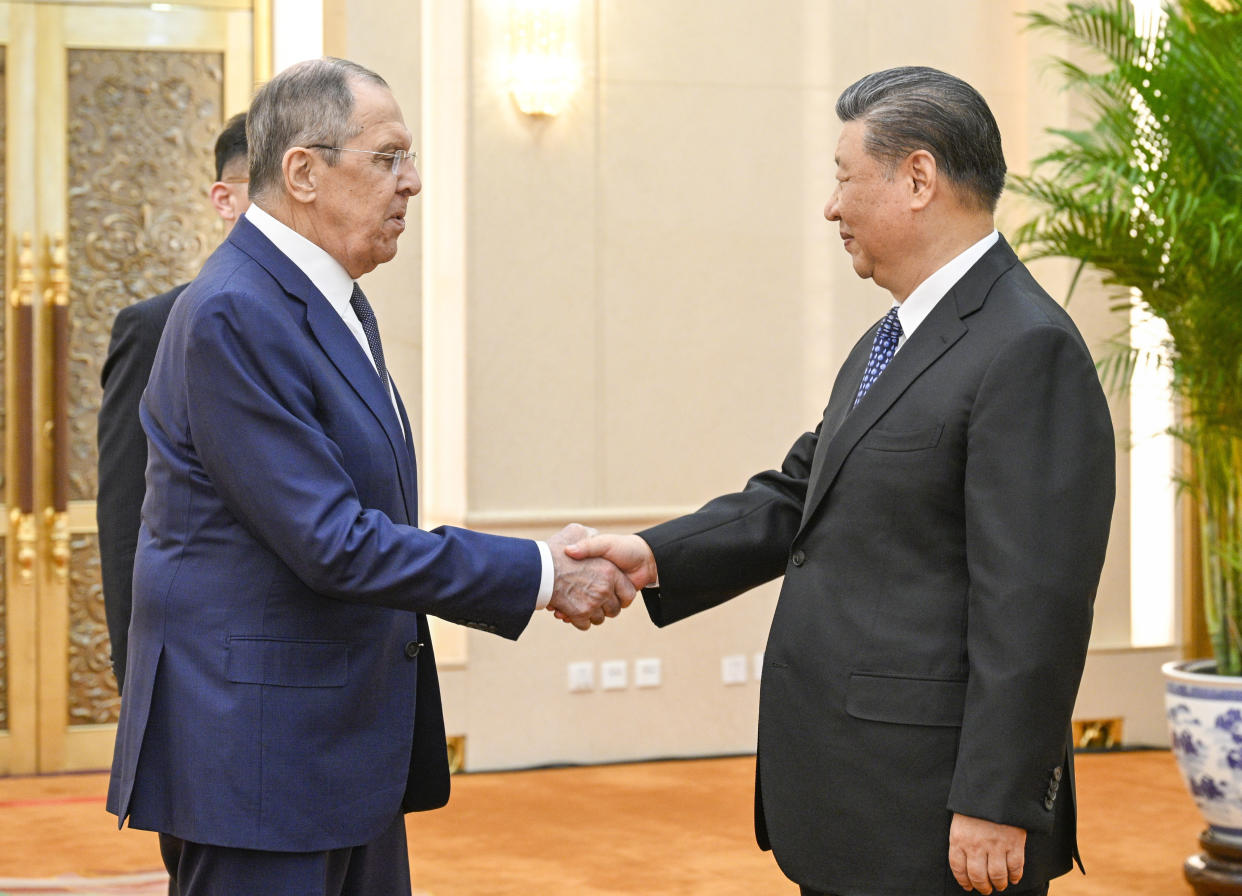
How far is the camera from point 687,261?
19.9ft

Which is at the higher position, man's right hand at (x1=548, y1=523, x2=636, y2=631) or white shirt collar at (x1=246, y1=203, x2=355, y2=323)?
white shirt collar at (x1=246, y1=203, x2=355, y2=323)

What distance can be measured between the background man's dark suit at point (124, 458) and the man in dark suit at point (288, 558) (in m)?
0.71

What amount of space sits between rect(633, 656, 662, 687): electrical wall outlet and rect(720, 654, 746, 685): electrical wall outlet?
28 centimetres

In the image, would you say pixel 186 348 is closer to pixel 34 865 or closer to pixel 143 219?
pixel 34 865

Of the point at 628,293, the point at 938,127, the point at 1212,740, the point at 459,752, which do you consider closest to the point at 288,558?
the point at 938,127

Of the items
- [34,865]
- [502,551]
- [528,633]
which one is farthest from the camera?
[528,633]

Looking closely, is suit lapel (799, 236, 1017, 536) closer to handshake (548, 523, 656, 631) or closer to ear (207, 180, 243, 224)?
handshake (548, 523, 656, 631)

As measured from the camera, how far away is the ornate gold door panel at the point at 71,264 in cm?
574

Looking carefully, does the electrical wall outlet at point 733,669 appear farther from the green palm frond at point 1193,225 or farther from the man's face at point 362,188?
the man's face at point 362,188

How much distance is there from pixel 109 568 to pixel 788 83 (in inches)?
165

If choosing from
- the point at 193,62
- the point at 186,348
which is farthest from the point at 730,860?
the point at 193,62

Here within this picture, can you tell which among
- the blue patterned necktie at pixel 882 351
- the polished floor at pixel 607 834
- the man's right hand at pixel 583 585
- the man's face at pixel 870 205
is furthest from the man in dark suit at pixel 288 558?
the polished floor at pixel 607 834

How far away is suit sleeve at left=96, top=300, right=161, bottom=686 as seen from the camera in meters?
2.72

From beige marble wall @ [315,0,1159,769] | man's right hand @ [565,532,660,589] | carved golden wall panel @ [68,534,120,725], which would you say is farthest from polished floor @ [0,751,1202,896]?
man's right hand @ [565,532,660,589]
